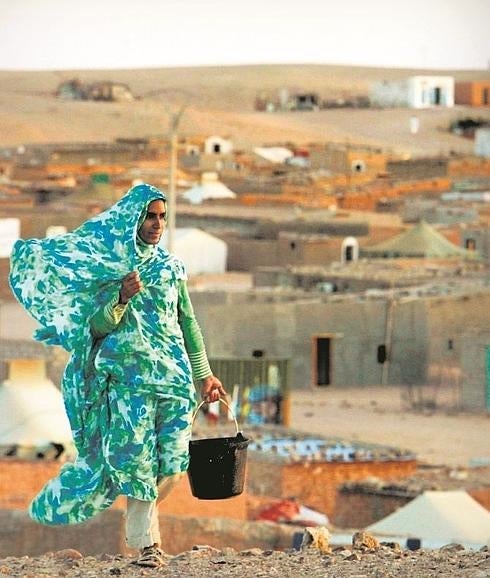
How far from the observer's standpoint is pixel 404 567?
761cm

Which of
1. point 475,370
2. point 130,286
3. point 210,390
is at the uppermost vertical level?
point 130,286

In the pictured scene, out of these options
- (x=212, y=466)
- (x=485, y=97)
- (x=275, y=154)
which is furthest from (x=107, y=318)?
(x=485, y=97)

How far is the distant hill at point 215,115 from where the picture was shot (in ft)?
242

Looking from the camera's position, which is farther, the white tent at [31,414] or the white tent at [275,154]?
the white tent at [275,154]

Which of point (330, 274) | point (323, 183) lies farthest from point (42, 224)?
point (323, 183)

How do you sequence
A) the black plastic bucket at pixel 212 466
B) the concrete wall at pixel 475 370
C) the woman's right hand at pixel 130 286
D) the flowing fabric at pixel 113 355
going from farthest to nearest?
the concrete wall at pixel 475 370 → the black plastic bucket at pixel 212 466 → the flowing fabric at pixel 113 355 → the woman's right hand at pixel 130 286

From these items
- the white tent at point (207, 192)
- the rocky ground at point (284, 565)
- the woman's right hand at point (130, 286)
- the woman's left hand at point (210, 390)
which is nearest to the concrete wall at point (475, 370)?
the rocky ground at point (284, 565)

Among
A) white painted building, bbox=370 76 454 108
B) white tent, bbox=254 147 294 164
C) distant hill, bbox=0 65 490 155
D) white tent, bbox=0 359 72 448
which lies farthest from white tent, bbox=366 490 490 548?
white painted building, bbox=370 76 454 108

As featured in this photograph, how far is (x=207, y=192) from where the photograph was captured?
4644cm

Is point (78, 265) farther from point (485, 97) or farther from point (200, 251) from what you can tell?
point (485, 97)

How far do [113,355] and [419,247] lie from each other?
26554 millimetres

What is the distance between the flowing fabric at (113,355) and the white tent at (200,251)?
84.8ft

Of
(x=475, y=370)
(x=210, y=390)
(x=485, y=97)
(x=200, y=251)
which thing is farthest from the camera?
(x=485, y=97)

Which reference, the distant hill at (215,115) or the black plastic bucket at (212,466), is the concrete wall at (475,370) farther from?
the distant hill at (215,115)
